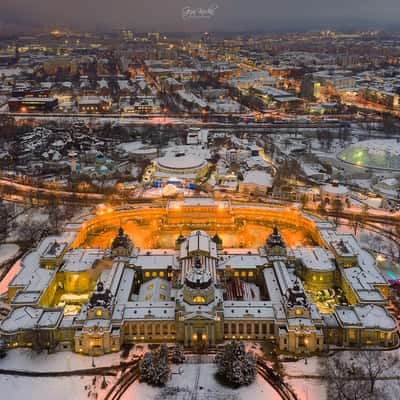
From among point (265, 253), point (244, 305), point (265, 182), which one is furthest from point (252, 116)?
point (244, 305)

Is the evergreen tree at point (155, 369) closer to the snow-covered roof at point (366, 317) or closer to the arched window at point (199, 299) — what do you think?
the arched window at point (199, 299)

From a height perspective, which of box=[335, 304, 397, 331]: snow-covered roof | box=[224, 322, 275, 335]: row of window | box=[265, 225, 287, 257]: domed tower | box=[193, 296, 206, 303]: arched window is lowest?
box=[224, 322, 275, 335]: row of window

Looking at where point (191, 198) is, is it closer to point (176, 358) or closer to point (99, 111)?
point (176, 358)

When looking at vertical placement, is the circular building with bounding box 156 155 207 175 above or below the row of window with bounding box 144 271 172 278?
below

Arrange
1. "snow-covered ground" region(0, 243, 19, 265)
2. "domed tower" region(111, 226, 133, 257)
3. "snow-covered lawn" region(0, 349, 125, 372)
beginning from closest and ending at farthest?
"snow-covered lawn" region(0, 349, 125, 372), "domed tower" region(111, 226, 133, 257), "snow-covered ground" region(0, 243, 19, 265)

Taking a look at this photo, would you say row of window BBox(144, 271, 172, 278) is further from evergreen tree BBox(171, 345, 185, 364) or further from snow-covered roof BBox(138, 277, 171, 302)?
evergreen tree BBox(171, 345, 185, 364)

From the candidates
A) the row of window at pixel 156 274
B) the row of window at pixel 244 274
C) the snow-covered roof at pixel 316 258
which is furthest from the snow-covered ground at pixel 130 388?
the snow-covered roof at pixel 316 258

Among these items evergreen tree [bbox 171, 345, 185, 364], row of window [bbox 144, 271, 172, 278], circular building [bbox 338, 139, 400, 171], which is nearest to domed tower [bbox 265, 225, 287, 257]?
row of window [bbox 144, 271, 172, 278]

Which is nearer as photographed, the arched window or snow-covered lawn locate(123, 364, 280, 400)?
snow-covered lawn locate(123, 364, 280, 400)
